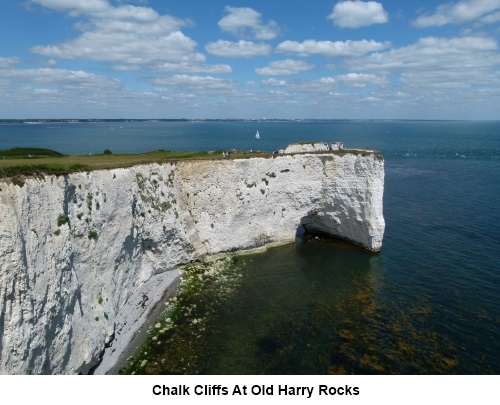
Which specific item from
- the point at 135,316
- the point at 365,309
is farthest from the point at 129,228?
the point at 365,309

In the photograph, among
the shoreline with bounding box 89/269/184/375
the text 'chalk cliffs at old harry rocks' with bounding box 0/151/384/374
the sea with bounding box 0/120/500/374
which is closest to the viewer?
the text 'chalk cliffs at old harry rocks' with bounding box 0/151/384/374

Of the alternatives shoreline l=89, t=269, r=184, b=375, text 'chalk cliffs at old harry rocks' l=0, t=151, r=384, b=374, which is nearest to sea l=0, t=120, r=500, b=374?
shoreline l=89, t=269, r=184, b=375

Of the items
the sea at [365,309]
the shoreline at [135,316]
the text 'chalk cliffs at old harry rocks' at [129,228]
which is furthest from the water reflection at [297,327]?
the text 'chalk cliffs at old harry rocks' at [129,228]

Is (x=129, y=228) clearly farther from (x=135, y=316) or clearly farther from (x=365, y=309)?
(x=365, y=309)

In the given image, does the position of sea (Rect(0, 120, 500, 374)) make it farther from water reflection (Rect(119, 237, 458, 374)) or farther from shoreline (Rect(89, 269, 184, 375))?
shoreline (Rect(89, 269, 184, 375))

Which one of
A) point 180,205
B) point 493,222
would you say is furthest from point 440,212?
point 180,205

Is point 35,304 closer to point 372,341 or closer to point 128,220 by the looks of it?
point 128,220

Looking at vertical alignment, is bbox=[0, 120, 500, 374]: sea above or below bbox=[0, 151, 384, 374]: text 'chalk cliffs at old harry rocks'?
below

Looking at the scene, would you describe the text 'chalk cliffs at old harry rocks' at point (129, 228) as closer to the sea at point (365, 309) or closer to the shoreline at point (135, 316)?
the shoreline at point (135, 316)

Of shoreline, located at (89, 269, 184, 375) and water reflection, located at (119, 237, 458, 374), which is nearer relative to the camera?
water reflection, located at (119, 237, 458, 374)
